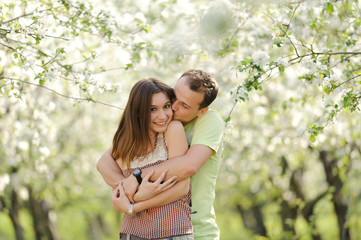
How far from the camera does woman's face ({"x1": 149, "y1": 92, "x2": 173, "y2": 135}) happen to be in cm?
321

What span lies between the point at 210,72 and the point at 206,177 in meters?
3.32

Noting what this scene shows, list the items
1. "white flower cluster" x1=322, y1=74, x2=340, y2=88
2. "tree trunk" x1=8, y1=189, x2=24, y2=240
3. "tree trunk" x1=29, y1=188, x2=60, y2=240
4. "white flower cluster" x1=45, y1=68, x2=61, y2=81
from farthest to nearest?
1. "tree trunk" x1=29, y1=188, x2=60, y2=240
2. "tree trunk" x1=8, y1=189, x2=24, y2=240
3. "white flower cluster" x1=45, y1=68, x2=61, y2=81
4. "white flower cluster" x1=322, y1=74, x2=340, y2=88

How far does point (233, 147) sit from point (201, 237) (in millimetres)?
7260

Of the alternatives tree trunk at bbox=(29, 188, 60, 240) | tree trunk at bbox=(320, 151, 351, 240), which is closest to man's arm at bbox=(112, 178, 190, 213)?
tree trunk at bbox=(320, 151, 351, 240)

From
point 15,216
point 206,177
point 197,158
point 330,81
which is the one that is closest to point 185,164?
point 197,158

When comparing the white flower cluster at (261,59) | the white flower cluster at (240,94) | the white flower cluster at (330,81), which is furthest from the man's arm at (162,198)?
the white flower cluster at (330,81)

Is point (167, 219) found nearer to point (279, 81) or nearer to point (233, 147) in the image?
point (279, 81)

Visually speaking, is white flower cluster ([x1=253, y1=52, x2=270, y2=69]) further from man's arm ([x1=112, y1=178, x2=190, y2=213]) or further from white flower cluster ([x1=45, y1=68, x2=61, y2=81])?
white flower cluster ([x1=45, y1=68, x2=61, y2=81])

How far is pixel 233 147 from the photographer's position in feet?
34.1

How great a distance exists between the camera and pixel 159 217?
10.3 ft

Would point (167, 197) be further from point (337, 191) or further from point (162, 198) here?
point (337, 191)

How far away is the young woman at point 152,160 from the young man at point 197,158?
5 cm

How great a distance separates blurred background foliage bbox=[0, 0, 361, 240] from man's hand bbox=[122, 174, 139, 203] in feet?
3.48

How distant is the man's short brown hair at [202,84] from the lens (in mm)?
3287
